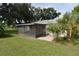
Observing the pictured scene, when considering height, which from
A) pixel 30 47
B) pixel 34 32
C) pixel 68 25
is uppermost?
pixel 68 25

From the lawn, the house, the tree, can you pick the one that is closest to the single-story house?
the house

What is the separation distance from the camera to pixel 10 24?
22.2 ft

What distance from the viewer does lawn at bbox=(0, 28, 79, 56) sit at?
649 cm

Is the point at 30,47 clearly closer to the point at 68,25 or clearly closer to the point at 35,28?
the point at 35,28

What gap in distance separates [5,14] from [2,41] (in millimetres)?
819

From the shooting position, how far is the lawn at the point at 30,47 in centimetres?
649

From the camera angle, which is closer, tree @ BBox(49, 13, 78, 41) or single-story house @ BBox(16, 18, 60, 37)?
single-story house @ BBox(16, 18, 60, 37)

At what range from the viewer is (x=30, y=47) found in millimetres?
6789

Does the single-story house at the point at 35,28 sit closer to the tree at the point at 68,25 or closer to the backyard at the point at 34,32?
the backyard at the point at 34,32

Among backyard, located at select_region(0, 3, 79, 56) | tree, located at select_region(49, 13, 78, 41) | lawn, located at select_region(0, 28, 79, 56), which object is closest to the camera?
lawn, located at select_region(0, 28, 79, 56)

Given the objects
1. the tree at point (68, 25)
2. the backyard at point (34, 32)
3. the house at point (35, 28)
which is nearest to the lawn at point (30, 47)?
the backyard at point (34, 32)

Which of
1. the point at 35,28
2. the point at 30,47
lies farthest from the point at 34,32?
the point at 30,47

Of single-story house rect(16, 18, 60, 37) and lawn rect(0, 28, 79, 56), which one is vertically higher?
single-story house rect(16, 18, 60, 37)

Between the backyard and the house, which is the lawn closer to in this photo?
the backyard
